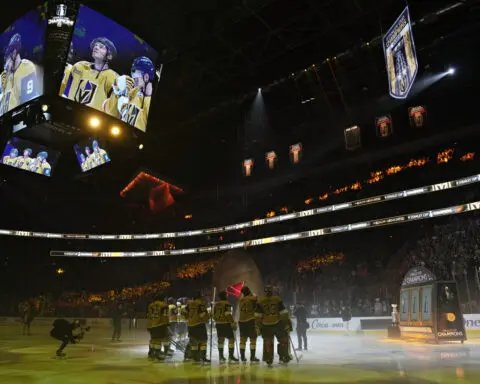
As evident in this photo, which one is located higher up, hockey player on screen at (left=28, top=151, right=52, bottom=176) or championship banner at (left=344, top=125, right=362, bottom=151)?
championship banner at (left=344, top=125, right=362, bottom=151)

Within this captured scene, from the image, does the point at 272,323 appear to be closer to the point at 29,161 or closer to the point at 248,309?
the point at 248,309

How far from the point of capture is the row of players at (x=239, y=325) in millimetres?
8891

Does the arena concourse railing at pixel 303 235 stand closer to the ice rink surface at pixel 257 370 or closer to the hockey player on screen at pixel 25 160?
the ice rink surface at pixel 257 370

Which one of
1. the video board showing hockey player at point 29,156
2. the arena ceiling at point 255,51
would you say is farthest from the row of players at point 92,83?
the video board showing hockey player at point 29,156

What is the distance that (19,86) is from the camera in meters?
14.0

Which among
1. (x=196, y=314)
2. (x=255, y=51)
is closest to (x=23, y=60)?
(x=255, y=51)

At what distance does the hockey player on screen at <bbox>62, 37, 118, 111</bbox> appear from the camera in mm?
13750

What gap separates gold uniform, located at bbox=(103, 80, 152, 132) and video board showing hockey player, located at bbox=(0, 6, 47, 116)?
7.54ft

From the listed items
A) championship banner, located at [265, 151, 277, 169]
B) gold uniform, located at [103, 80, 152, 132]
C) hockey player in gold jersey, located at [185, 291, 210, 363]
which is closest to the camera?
hockey player in gold jersey, located at [185, 291, 210, 363]

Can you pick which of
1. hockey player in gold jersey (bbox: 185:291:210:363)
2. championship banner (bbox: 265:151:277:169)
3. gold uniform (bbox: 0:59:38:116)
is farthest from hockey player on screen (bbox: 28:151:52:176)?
hockey player in gold jersey (bbox: 185:291:210:363)

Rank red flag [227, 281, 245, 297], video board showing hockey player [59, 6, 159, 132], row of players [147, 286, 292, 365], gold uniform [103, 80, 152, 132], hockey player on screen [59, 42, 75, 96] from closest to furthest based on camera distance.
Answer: row of players [147, 286, 292, 365], hockey player on screen [59, 42, 75, 96], video board showing hockey player [59, 6, 159, 132], gold uniform [103, 80, 152, 132], red flag [227, 281, 245, 297]

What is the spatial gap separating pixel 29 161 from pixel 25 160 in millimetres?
194

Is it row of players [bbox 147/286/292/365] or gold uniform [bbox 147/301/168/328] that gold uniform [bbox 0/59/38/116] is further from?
row of players [bbox 147/286/292/365]

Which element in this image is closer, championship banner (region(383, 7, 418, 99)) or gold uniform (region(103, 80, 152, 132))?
championship banner (region(383, 7, 418, 99))
